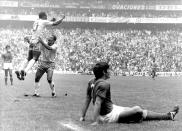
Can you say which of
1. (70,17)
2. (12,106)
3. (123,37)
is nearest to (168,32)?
(123,37)

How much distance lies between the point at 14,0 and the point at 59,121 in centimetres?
5755

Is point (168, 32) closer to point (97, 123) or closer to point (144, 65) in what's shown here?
point (144, 65)

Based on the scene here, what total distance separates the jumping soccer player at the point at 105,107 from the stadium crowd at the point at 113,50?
41.3 meters

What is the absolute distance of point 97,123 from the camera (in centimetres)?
761

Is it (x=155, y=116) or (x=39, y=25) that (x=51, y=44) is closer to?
(x=39, y=25)

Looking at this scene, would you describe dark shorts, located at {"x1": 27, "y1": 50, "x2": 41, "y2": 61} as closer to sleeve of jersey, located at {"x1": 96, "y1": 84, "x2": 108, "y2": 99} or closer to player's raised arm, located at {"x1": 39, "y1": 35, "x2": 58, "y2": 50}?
player's raised arm, located at {"x1": 39, "y1": 35, "x2": 58, "y2": 50}

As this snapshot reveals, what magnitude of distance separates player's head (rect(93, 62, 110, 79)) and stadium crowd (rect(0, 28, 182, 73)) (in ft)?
136

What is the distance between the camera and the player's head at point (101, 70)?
747 cm

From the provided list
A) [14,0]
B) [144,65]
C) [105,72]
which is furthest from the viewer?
[14,0]

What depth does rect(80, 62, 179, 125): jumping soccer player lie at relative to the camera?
7.52m

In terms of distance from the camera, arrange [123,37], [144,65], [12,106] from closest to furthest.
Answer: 1. [12,106]
2. [144,65]
3. [123,37]

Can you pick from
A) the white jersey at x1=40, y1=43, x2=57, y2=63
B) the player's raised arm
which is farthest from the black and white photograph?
the player's raised arm

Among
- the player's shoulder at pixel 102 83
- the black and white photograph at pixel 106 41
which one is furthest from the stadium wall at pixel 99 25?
the player's shoulder at pixel 102 83

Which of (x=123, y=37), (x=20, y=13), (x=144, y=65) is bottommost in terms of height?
(x=144, y=65)
